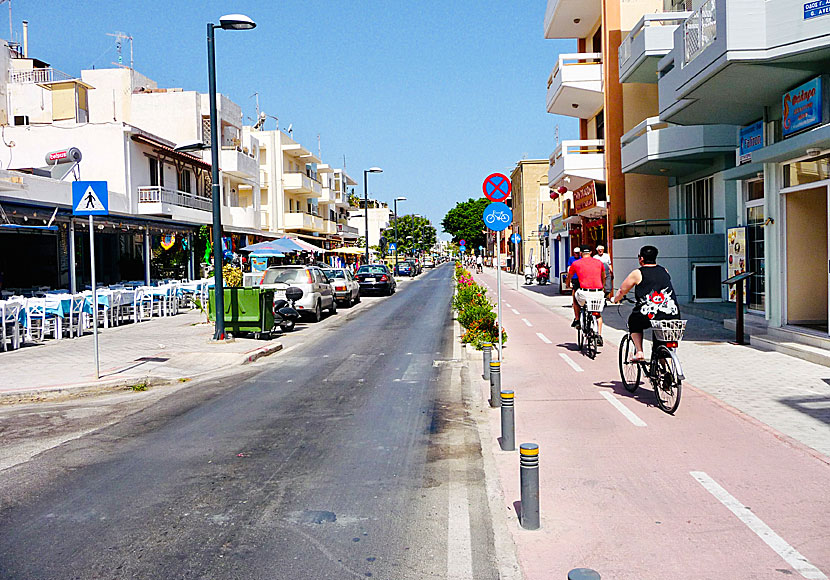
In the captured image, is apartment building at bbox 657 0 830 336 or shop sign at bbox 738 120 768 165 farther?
shop sign at bbox 738 120 768 165

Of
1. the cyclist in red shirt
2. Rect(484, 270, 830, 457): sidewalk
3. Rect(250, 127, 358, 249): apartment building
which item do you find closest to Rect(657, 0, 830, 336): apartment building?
Rect(484, 270, 830, 457): sidewalk

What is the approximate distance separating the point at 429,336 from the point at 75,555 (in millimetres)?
12825

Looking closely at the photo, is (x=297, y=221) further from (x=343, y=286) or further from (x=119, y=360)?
(x=119, y=360)

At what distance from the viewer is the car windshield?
21.9m

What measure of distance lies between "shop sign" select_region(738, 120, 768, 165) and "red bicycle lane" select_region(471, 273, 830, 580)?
27.8ft

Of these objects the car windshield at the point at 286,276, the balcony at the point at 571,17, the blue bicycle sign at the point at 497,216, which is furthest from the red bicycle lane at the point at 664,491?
the balcony at the point at 571,17

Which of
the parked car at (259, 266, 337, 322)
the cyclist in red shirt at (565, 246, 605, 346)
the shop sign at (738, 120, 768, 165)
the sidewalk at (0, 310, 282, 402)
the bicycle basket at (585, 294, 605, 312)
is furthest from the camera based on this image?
the parked car at (259, 266, 337, 322)

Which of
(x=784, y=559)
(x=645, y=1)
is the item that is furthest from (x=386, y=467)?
(x=645, y=1)

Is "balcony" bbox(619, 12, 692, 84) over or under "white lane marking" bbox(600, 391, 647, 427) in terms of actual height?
over

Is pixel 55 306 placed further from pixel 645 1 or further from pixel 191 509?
pixel 645 1

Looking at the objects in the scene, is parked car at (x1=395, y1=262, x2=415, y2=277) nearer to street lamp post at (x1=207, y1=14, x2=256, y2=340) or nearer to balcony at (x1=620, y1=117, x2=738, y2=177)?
balcony at (x1=620, y1=117, x2=738, y2=177)

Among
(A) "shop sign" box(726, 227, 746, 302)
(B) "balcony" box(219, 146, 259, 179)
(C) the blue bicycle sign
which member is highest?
(B) "balcony" box(219, 146, 259, 179)

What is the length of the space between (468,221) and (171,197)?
3023 inches

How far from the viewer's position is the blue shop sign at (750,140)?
15.4 meters
